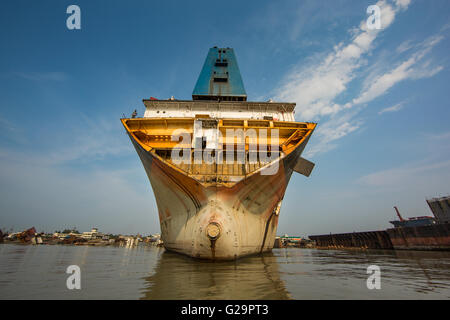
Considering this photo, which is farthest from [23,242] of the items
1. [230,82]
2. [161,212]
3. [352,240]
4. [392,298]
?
[352,240]

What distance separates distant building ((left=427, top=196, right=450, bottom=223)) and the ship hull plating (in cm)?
3279

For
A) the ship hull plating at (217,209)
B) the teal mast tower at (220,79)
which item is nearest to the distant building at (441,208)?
the ship hull plating at (217,209)

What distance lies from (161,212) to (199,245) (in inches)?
203

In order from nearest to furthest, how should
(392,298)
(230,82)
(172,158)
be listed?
(392,298)
(172,158)
(230,82)

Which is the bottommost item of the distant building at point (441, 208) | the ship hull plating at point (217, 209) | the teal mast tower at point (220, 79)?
the ship hull plating at point (217, 209)

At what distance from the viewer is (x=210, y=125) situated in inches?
389

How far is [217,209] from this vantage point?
304 inches

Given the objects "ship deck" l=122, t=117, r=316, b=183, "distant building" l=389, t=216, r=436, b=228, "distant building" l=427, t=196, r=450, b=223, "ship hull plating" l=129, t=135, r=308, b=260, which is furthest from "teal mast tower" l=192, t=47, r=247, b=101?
"distant building" l=389, t=216, r=436, b=228

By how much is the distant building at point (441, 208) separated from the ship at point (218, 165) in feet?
98.0

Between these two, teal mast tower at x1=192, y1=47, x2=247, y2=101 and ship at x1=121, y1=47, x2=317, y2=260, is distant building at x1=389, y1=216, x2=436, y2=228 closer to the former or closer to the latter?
ship at x1=121, y1=47, x2=317, y2=260

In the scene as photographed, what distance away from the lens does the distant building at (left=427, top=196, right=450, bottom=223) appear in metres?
26.7

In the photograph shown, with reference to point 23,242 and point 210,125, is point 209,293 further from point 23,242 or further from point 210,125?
point 23,242

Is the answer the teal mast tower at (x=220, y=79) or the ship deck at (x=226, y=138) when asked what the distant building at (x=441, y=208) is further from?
the teal mast tower at (x=220, y=79)

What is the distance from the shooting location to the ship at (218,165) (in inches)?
303
